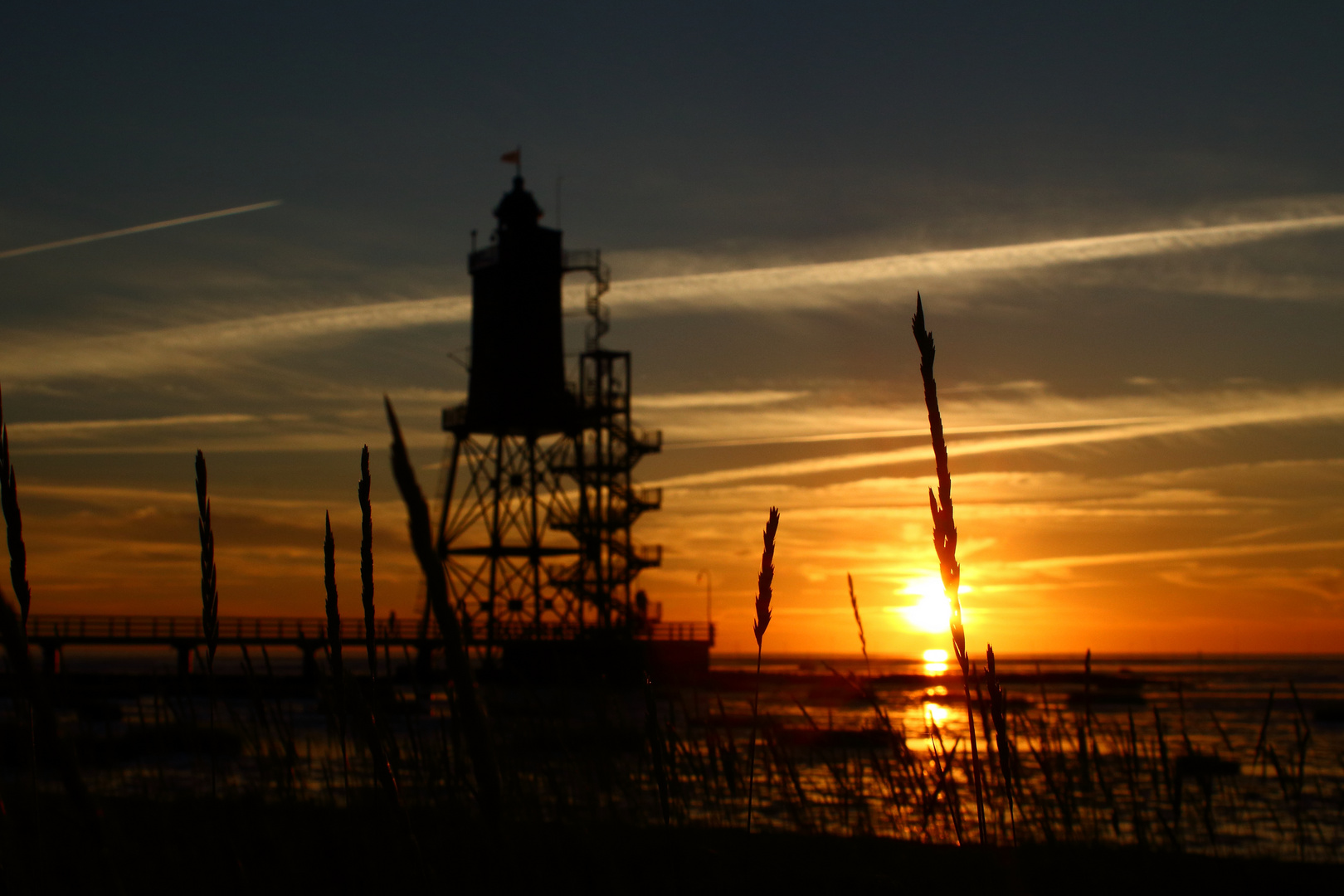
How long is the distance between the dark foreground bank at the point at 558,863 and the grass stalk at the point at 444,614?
177 centimetres

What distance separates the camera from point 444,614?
0.83 metres

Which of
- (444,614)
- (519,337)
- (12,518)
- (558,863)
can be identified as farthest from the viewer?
(519,337)

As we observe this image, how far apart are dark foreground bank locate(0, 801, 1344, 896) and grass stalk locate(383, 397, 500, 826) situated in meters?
1.77

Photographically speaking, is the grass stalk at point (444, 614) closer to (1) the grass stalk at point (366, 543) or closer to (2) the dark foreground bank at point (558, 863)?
(1) the grass stalk at point (366, 543)

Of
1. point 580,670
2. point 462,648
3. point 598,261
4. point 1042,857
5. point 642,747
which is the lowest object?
point 1042,857

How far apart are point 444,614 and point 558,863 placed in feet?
15.0

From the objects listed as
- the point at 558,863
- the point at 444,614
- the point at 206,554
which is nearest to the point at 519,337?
the point at 558,863

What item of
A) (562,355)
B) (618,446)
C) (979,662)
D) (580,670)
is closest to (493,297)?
(562,355)

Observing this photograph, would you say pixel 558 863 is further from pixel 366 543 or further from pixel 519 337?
pixel 519 337

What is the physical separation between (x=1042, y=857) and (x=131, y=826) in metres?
5.37

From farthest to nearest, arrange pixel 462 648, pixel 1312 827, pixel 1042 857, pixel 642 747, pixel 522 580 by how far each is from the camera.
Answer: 1. pixel 522 580
2. pixel 1312 827
3. pixel 1042 857
4. pixel 642 747
5. pixel 462 648

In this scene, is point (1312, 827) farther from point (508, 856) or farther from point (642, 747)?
point (508, 856)

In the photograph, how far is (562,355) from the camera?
42.1 metres

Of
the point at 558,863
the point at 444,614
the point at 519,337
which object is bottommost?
the point at 558,863
